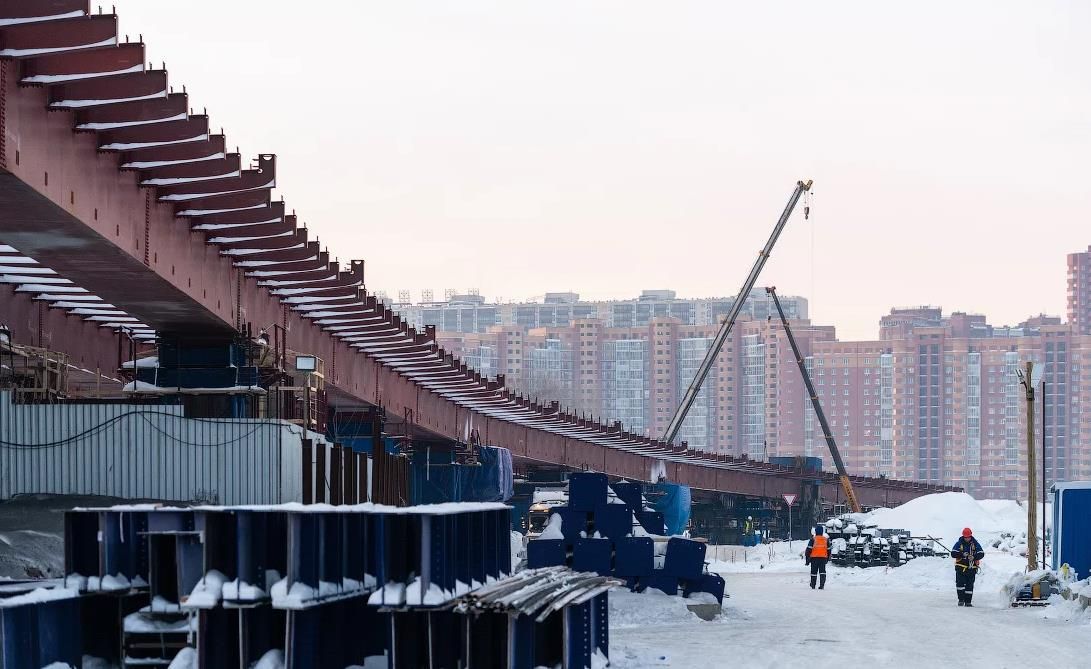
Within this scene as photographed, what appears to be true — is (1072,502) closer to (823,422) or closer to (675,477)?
(675,477)

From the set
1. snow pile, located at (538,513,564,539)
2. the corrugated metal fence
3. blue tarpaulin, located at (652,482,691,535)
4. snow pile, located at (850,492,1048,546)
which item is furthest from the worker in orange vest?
blue tarpaulin, located at (652,482,691,535)

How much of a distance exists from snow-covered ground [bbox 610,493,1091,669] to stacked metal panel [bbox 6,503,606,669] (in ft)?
14.7

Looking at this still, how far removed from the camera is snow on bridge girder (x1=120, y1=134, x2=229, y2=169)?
21900 millimetres

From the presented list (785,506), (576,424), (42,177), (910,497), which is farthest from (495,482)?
(910,497)

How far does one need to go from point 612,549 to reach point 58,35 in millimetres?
16127

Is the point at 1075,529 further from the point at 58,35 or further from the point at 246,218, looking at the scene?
the point at 58,35

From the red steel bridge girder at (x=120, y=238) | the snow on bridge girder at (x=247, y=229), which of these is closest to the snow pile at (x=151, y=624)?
the red steel bridge girder at (x=120, y=238)

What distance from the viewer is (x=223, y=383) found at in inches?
1258

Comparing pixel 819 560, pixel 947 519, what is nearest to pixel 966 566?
pixel 819 560

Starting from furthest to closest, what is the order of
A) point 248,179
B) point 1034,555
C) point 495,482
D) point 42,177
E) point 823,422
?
point 823,422 → point 495,482 → point 1034,555 → point 248,179 → point 42,177

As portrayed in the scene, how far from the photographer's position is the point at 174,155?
72.6 ft

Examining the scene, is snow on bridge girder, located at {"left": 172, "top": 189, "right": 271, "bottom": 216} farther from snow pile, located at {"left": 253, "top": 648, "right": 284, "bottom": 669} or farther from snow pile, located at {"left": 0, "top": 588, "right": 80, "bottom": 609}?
snow pile, located at {"left": 253, "top": 648, "right": 284, "bottom": 669}

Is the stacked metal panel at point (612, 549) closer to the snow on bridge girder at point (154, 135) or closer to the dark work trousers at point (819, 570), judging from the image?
the dark work trousers at point (819, 570)

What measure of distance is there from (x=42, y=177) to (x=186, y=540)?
4.92m
